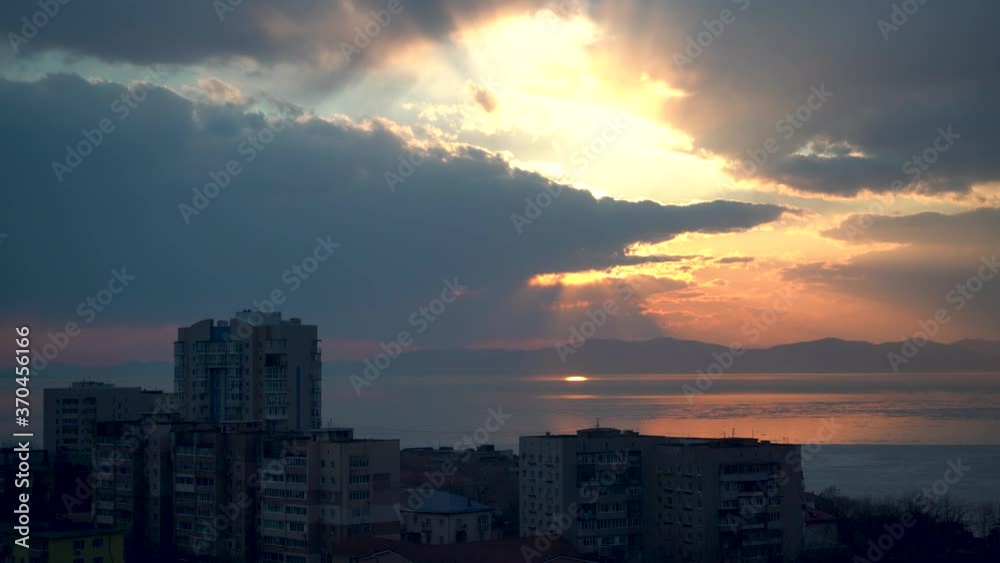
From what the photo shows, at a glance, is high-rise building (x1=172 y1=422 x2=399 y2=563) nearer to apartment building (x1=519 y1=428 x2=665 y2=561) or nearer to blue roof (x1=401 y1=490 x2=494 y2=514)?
blue roof (x1=401 y1=490 x2=494 y2=514)

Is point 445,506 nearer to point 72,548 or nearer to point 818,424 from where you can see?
A: point 72,548

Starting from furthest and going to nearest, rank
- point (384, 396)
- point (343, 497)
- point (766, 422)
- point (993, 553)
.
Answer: point (384, 396) < point (766, 422) < point (993, 553) < point (343, 497)

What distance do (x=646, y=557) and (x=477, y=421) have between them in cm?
8695

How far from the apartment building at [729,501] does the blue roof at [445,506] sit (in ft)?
17.9

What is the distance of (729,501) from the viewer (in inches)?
1234

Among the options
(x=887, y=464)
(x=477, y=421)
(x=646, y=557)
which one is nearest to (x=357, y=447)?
(x=646, y=557)

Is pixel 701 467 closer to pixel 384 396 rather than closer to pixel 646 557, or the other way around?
pixel 646 557

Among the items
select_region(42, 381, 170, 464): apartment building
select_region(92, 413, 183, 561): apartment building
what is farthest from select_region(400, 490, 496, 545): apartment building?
select_region(42, 381, 170, 464): apartment building

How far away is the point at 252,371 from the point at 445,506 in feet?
62.4

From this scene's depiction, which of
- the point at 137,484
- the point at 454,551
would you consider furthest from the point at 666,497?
the point at 137,484

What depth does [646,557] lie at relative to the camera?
31359 mm

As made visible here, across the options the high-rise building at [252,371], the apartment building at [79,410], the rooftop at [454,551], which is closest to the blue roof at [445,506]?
the rooftop at [454,551]

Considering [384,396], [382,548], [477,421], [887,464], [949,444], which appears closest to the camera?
[382,548]

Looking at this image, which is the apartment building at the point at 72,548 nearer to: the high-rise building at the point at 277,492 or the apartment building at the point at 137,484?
the high-rise building at the point at 277,492
